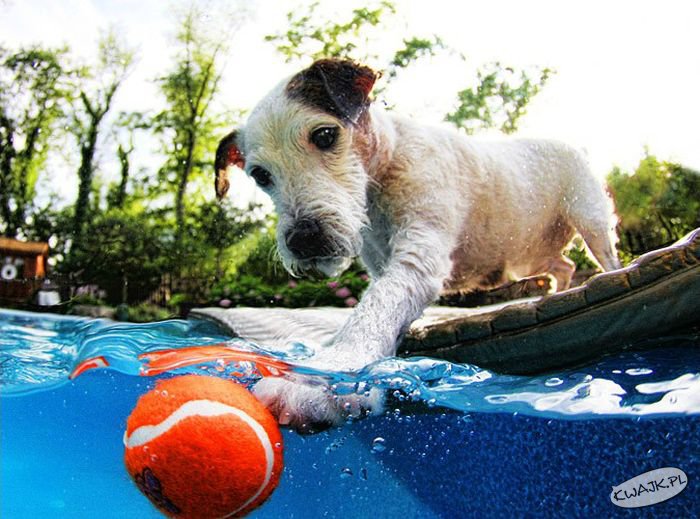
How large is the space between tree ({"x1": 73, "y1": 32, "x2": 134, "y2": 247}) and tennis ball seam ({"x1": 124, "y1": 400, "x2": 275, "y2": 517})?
844 mm

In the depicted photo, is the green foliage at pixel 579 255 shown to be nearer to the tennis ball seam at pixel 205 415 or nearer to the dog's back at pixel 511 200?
the dog's back at pixel 511 200

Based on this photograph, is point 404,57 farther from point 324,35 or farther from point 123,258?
point 123,258

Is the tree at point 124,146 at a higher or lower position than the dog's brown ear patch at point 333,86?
lower

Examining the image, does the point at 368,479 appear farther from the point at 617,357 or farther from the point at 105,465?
the point at 105,465

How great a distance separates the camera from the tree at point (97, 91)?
67.9 inches

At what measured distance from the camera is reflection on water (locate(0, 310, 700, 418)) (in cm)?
152

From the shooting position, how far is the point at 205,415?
121 cm

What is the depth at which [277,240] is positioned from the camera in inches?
63.1

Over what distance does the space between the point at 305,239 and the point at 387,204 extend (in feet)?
1.04

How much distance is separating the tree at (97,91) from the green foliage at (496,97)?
1.01m

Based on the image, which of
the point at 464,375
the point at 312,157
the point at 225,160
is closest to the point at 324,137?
the point at 312,157

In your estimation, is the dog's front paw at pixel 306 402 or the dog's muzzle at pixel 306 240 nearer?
the dog's front paw at pixel 306 402

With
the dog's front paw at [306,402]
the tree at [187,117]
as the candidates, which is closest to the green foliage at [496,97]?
the tree at [187,117]

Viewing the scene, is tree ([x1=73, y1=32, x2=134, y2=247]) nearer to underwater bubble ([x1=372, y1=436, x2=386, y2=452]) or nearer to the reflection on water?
the reflection on water
